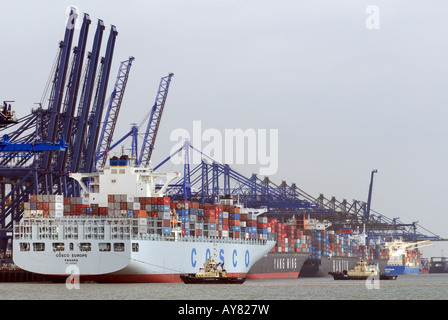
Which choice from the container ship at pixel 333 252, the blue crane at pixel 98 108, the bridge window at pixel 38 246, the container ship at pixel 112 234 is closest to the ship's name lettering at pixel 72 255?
the container ship at pixel 112 234

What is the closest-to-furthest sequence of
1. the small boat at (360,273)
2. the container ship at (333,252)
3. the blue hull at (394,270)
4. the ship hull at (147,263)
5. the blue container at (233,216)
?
1. the ship hull at (147,263)
2. the small boat at (360,273)
3. the blue container at (233,216)
4. the container ship at (333,252)
5. the blue hull at (394,270)

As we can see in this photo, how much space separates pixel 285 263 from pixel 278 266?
4.19 meters

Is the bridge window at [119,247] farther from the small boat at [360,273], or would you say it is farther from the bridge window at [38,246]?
the small boat at [360,273]

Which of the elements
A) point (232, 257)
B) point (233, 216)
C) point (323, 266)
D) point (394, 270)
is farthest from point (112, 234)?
point (394, 270)

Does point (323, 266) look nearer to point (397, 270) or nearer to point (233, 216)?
point (397, 270)

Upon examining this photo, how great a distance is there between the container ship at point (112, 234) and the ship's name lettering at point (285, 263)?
3519cm

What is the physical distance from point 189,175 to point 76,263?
61.8 m

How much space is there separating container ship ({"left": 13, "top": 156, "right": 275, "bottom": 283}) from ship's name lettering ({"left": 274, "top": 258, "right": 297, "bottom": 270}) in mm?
35186

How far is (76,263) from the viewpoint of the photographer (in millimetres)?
86562

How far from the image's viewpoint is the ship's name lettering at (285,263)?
131625 millimetres

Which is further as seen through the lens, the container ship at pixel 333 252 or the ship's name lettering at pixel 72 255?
the container ship at pixel 333 252

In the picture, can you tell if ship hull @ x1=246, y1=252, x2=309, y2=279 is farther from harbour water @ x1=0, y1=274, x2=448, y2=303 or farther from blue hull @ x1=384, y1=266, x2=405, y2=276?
harbour water @ x1=0, y1=274, x2=448, y2=303

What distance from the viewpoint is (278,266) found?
433ft

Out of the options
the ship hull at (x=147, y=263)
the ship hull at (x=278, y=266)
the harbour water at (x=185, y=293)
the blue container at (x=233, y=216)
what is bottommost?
the ship hull at (x=278, y=266)
